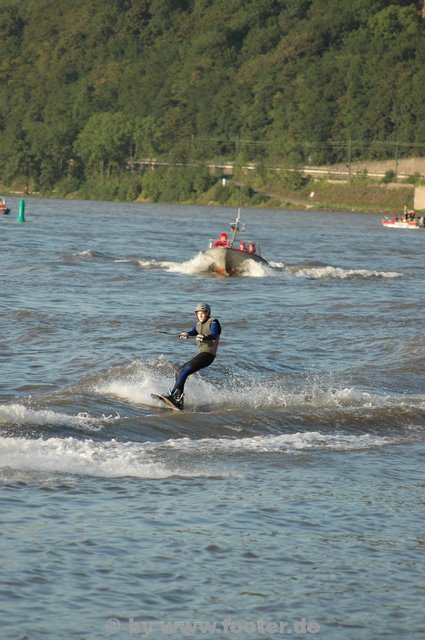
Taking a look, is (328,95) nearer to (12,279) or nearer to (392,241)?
(392,241)

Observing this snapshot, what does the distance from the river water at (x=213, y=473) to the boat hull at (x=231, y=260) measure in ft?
30.4

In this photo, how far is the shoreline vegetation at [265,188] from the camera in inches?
5763

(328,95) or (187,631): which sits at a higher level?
(328,95)

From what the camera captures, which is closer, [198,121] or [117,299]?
[117,299]

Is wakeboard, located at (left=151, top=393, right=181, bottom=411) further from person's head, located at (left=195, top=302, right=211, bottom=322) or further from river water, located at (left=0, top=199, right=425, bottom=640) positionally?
person's head, located at (left=195, top=302, right=211, bottom=322)

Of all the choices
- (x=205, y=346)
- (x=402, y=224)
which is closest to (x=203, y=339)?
(x=205, y=346)

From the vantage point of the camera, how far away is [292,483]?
1464 centimetres

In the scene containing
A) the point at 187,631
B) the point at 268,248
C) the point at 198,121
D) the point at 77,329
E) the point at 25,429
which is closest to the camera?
the point at 187,631

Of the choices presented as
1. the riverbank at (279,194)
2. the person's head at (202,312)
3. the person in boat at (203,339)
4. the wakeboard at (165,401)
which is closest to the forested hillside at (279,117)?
the riverbank at (279,194)

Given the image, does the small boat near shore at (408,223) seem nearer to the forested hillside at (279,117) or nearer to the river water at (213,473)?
the river water at (213,473)

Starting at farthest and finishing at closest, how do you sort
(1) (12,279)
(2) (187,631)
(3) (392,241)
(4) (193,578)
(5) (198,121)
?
(5) (198,121)
(3) (392,241)
(1) (12,279)
(4) (193,578)
(2) (187,631)

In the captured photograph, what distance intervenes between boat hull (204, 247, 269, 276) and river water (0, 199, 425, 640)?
9.28m

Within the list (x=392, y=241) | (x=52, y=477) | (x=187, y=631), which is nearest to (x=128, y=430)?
(x=52, y=477)

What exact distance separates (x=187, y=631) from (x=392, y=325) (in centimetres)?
2113
